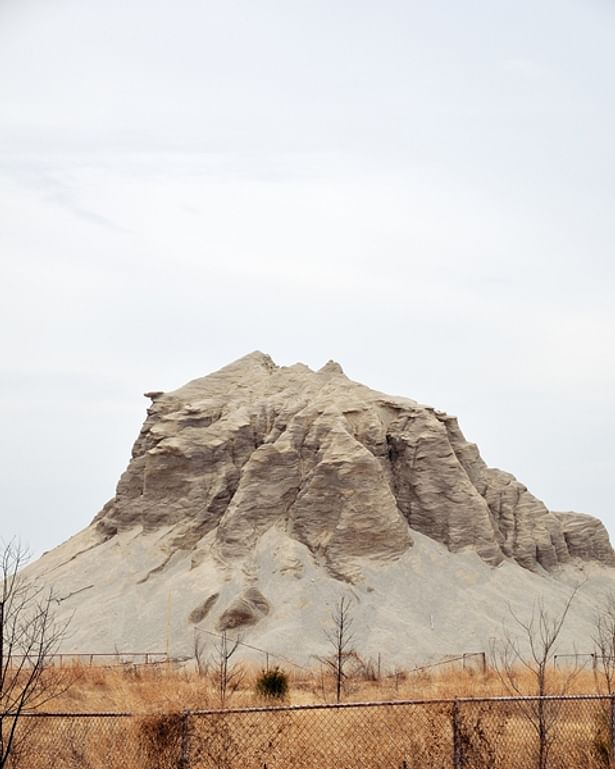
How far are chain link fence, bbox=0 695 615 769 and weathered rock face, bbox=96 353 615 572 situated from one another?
132 ft

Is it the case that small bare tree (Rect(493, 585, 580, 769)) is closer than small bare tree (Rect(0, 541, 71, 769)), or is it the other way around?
small bare tree (Rect(0, 541, 71, 769))

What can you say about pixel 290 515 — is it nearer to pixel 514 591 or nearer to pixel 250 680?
pixel 514 591

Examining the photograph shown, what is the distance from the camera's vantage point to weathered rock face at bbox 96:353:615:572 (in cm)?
6181

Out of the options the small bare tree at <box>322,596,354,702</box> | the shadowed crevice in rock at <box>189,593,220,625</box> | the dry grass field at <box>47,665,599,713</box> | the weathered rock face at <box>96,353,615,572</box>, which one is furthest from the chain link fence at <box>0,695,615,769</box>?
the weathered rock face at <box>96,353,615,572</box>

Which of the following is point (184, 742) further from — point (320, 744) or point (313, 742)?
point (320, 744)

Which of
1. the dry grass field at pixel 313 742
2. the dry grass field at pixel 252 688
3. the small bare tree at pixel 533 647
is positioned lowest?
the dry grass field at pixel 313 742

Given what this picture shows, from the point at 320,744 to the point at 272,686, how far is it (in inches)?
522

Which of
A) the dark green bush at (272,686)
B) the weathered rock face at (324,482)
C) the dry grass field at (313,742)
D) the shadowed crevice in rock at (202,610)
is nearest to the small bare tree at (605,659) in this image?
the dry grass field at (313,742)

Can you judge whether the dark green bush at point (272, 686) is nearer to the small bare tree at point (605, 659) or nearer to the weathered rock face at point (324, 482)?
the small bare tree at point (605, 659)

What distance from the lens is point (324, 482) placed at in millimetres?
62688

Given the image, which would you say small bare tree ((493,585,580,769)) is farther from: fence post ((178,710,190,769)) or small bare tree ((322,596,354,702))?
fence post ((178,710,190,769))

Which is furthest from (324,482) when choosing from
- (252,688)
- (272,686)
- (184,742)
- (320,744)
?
(184,742)

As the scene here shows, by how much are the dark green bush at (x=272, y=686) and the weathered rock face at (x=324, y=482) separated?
85.7ft

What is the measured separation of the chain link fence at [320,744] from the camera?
15469 millimetres
